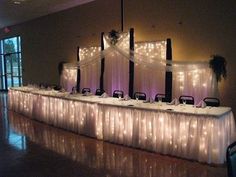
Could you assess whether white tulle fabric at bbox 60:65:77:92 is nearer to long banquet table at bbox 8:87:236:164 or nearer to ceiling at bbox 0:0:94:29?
ceiling at bbox 0:0:94:29

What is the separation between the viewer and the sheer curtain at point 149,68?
673 centimetres

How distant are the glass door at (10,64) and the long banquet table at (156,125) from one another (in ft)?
28.2

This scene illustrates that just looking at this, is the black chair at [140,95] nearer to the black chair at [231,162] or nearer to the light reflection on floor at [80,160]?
the light reflection on floor at [80,160]

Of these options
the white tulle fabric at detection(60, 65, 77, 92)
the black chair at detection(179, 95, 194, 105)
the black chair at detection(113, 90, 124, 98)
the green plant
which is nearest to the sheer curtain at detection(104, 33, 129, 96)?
the black chair at detection(113, 90, 124, 98)

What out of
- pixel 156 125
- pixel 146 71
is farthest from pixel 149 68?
pixel 156 125

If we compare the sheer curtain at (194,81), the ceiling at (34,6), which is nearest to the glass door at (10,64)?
the ceiling at (34,6)

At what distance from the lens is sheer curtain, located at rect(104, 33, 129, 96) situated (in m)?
7.38

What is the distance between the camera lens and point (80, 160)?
478 cm

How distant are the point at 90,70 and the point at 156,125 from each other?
4.18 meters

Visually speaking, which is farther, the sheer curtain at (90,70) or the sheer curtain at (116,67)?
the sheer curtain at (90,70)

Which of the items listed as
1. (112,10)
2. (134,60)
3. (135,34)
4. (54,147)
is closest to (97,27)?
(112,10)

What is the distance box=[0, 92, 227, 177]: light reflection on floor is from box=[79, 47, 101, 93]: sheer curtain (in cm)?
246

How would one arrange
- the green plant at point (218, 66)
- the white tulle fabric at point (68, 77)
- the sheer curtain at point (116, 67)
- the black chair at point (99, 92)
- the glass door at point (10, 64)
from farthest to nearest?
the glass door at point (10, 64)
the white tulle fabric at point (68, 77)
the black chair at point (99, 92)
the sheer curtain at point (116, 67)
the green plant at point (218, 66)

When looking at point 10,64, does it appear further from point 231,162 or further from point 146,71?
point 231,162
